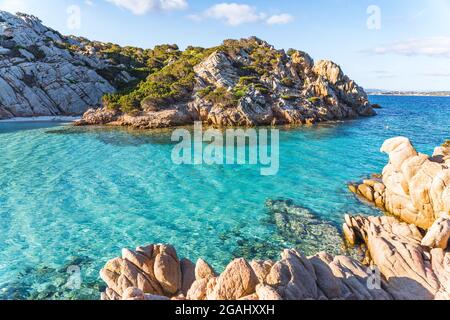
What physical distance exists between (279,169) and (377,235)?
1405 centimetres

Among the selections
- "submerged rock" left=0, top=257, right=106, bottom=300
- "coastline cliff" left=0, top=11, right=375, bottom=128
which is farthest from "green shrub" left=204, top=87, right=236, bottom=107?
"submerged rock" left=0, top=257, right=106, bottom=300

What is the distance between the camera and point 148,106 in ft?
168

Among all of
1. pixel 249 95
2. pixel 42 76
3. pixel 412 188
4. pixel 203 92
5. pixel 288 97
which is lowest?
pixel 412 188

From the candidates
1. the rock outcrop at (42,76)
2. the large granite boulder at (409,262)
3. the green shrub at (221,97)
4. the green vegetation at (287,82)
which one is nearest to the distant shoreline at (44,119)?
the rock outcrop at (42,76)

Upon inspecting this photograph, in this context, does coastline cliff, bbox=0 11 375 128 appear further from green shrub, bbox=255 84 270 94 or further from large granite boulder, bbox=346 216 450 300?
large granite boulder, bbox=346 216 450 300

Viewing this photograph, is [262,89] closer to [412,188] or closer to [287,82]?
[287,82]

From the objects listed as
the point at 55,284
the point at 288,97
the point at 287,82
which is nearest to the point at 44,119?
the point at 288,97

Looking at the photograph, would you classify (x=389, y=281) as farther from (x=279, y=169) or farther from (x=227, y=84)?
(x=227, y=84)

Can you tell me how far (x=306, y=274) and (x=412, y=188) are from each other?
37.3 feet

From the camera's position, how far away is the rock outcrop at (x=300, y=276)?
7977 millimetres

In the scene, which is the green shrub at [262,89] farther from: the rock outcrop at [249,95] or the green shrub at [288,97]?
the green shrub at [288,97]

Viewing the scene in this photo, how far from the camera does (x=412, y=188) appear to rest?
16438 mm

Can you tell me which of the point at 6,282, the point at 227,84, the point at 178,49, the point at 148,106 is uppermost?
the point at 178,49
